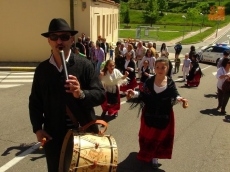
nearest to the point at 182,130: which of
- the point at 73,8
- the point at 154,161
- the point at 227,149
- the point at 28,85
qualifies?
the point at 227,149

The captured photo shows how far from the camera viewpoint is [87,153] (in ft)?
10.4

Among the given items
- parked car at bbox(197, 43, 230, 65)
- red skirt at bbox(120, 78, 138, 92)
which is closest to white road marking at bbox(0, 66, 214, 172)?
red skirt at bbox(120, 78, 138, 92)

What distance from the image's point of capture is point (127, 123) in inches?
331

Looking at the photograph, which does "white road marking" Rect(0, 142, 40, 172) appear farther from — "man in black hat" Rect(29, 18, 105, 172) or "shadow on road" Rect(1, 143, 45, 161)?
"man in black hat" Rect(29, 18, 105, 172)

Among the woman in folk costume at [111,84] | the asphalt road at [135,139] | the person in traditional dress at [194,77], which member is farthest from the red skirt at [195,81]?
the woman in folk costume at [111,84]

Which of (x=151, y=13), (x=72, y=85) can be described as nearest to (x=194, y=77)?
(x=72, y=85)

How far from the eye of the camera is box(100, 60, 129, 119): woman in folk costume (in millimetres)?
8516

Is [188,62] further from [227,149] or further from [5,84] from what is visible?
[227,149]

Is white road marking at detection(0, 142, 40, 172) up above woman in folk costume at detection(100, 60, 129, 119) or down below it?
below

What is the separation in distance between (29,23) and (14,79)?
4941 millimetres

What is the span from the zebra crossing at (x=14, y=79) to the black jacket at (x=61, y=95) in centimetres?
952

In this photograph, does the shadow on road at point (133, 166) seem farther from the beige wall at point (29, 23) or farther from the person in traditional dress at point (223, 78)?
the beige wall at point (29, 23)

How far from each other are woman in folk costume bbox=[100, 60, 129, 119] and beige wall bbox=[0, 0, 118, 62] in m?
10.0

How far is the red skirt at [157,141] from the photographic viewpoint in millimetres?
5730
